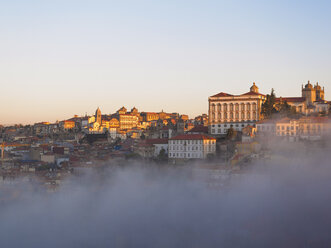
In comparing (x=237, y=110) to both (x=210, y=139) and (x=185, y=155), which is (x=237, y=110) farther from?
(x=185, y=155)

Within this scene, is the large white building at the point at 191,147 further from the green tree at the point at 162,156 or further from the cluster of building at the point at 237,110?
the cluster of building at the point at 237,110

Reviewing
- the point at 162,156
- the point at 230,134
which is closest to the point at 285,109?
the point at 230,134

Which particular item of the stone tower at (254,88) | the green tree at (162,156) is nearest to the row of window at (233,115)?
the stone tower at (254,88)

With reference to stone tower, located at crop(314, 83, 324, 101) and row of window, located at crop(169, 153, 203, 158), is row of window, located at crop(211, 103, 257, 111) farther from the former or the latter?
stone tower, located at crop(314, 83, 324, 101)

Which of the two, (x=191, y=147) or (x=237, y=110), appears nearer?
(x=191, y=147)

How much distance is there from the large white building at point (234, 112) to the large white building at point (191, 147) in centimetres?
483

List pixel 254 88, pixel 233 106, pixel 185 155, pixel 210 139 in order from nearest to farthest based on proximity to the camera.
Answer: pixel 185 155, pixel 210 139, pixel 233 106, pixel 254 88

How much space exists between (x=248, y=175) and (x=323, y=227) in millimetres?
9231

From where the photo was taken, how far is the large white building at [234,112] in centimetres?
4956

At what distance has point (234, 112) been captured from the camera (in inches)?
1976

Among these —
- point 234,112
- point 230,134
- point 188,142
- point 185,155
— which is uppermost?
point 234,112

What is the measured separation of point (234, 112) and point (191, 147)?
7994 millimetres

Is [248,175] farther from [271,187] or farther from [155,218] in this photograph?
[155,218]

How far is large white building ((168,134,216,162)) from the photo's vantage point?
145 feet
